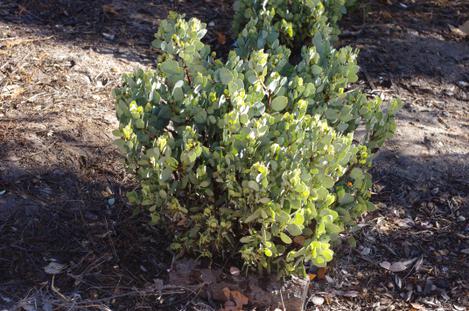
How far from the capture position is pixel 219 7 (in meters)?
5.89

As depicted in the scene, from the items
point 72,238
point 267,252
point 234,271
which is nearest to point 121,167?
point 72,238

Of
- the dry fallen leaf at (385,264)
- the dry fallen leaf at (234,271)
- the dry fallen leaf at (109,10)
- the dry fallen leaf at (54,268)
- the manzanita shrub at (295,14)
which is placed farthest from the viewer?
the dry fallen leaf at (109,10)

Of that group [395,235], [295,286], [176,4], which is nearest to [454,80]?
[395,235]

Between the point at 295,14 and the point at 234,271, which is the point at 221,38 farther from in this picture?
the point at 234,271

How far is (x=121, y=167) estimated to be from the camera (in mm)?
3910

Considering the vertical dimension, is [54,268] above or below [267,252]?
below

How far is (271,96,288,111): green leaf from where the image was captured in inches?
→ 121

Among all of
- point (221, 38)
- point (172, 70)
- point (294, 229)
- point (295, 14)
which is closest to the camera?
point (294, 229)

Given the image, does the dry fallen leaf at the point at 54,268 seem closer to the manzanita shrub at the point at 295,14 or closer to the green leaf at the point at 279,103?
the green leaf at the point at 279,103

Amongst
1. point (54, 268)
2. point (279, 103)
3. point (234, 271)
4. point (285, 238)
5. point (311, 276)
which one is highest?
point (279, 103)

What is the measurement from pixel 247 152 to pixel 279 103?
0.34m

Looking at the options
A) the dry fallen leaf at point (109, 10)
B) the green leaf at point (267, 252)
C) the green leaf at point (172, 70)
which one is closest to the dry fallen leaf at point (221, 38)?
the dry fallen leaf at point (109, 10)

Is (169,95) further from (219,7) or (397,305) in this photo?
(219,7)

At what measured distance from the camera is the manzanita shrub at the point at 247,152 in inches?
111
